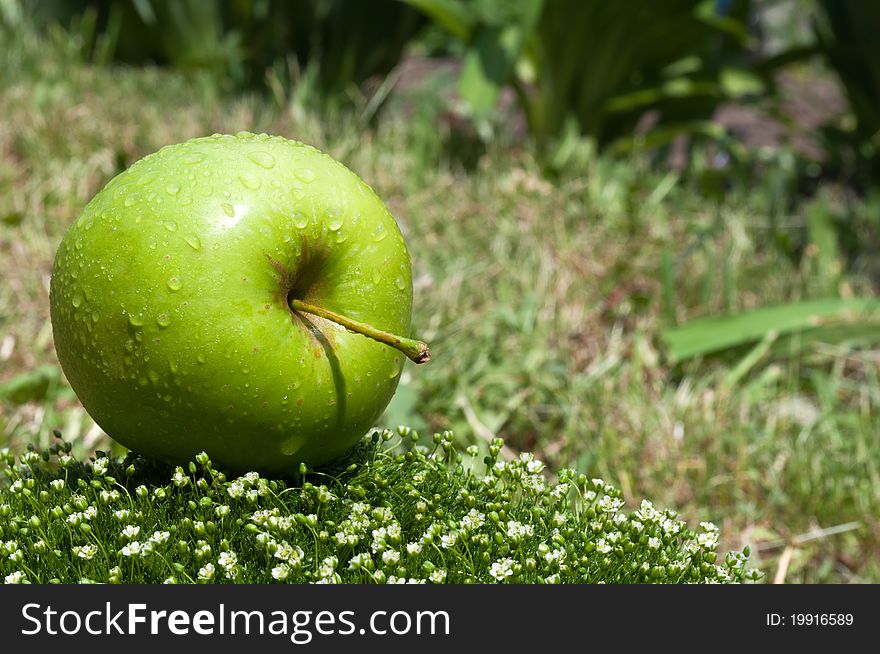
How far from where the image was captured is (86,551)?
1.41 m

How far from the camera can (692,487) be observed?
2676mm

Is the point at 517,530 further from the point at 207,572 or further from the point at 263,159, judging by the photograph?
the point at 263,159

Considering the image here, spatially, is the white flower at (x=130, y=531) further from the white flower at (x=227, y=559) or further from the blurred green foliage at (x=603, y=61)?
the blurred green foliage at (x=603, y=61)

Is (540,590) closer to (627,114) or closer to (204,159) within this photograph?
(204,159)

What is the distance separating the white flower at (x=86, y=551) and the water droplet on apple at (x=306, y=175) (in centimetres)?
66

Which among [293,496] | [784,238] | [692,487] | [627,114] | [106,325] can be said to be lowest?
[293,496]

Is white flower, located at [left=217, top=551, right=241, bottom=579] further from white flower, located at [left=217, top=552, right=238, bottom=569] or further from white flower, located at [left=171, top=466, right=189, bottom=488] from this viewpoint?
white flower, located at [left=171, top=466, right=189, bottom=488]

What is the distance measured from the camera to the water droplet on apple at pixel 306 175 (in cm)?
160

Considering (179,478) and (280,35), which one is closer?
(179,478)

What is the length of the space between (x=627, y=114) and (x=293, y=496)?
4.22 m

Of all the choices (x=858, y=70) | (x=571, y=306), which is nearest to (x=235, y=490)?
(x=571, y=306)

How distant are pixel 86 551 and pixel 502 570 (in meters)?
0.61

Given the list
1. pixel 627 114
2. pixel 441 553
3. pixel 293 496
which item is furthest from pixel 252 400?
pixel 627 114

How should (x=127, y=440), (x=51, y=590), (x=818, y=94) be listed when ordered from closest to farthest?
(x=51, y=590) < (x=127, y=440) < (x=818, y=94)
